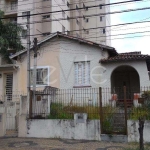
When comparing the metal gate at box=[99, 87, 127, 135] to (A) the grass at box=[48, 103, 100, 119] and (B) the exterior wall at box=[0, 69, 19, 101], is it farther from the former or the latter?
(B) the exterior wall at box=[0, 69, 19, 101]

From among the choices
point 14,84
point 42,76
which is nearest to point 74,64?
point 42,76

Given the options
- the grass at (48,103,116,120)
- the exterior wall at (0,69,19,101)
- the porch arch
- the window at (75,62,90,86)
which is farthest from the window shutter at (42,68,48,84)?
the porch arch

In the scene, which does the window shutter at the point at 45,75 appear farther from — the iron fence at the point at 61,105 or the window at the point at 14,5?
the window at the point at 14,5

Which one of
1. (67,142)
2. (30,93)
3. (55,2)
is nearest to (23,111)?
(30,93)

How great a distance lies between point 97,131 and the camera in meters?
10.7

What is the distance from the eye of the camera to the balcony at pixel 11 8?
31281 mm

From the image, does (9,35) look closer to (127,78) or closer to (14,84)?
(14,84)

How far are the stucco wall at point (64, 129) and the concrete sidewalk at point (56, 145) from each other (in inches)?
18.5

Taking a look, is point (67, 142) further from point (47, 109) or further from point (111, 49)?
point (111, 49)

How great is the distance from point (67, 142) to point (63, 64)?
719 centimetres

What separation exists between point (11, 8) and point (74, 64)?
19.9m

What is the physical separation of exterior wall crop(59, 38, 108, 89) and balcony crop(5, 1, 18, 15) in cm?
1737

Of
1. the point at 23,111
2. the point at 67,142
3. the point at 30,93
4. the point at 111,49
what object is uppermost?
the point at 111,49

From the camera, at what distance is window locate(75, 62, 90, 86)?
1594cm
